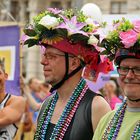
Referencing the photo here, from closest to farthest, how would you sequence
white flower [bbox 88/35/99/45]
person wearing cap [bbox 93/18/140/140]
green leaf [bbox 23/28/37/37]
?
1. person wearing cap [bbox 93/18/140/140]
2. white flower [bbox 88/35/99/45]
3. green leaf [bbox 23/28/37/37]

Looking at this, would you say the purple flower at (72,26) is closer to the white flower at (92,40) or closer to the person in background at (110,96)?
→ the white flower at (92,40)

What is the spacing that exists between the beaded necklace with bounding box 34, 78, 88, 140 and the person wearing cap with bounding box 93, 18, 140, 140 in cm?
47

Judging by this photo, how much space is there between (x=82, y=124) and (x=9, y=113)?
1.17 m

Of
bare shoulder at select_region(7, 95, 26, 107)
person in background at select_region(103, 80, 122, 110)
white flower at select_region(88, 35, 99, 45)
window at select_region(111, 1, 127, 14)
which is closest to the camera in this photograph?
white flower at select_region(88, 35, 99, 45)

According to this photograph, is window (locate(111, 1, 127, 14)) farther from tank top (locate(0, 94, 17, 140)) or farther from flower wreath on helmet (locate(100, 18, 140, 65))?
flower wreath on helmet (locate(100, 18, 140, 65))

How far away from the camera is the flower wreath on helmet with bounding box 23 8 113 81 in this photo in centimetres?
434

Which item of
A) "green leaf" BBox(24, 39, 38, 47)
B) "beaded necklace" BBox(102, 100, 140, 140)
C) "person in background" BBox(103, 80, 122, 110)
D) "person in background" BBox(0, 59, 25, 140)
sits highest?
"green leaf" BBox(24, 39, 38, 47)

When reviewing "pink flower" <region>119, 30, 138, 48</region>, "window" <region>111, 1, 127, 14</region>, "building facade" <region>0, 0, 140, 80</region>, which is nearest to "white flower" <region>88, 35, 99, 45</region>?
"pink flower" <region>119, 30, 138, 48</region>

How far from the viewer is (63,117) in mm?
4258

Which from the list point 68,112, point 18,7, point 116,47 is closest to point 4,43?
point 68,112

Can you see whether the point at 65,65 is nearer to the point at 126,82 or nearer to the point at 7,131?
the point at 126,82

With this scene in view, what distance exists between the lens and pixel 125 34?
363cm

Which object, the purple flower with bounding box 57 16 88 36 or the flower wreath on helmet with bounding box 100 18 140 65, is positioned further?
the purple flower with bounding box 57 16 88 36

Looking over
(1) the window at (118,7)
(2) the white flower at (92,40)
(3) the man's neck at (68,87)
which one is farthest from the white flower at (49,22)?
(1) the window at (118,7)
